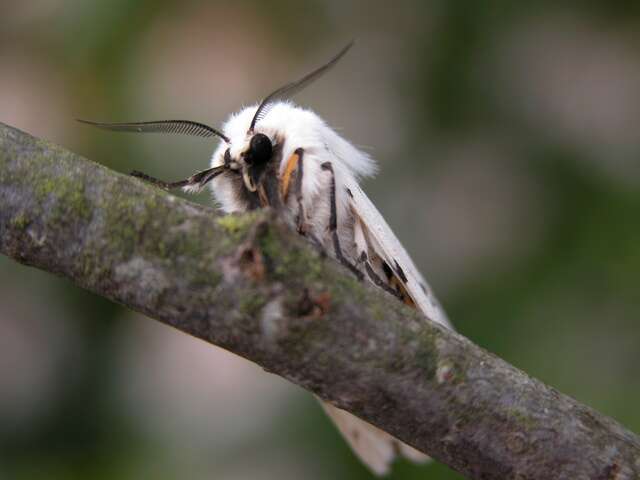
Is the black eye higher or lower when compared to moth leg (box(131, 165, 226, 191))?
higher

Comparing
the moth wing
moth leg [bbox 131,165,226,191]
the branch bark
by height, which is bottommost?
moth leg [bbox 131,165,226,191]

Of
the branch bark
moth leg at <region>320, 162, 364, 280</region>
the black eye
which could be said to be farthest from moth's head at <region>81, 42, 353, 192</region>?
the branch bark

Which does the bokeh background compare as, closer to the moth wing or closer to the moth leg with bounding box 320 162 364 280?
the moth wing

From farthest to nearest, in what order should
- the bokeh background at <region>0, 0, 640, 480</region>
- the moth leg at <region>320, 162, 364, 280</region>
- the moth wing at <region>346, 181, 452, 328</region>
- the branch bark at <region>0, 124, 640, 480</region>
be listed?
the bokeh background at <region>0, 0, 640, 480</region>, the moth wing at <region>346, 181, 452, 328</region>, the moth leg at <region>320, 162, 364, 280</region>, the branch bark at <region>0, 124, 640, 480</region>

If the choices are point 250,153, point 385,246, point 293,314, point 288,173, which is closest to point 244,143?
point 250,153

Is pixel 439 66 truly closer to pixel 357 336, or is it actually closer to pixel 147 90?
pixel 147 90

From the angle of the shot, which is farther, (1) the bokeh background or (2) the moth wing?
(1) the bokeh background

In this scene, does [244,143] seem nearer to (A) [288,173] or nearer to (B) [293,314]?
(A) [288,173]

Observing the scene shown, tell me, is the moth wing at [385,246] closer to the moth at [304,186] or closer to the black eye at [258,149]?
the moth at [304,186]
